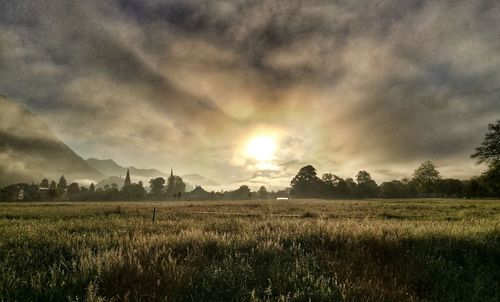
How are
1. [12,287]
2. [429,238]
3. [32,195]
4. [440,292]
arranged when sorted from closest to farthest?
1. [12,287]
2. [440,292]
3. [429,238]
4. [32,195]

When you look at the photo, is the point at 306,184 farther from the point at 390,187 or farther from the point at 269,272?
the point at 269,272

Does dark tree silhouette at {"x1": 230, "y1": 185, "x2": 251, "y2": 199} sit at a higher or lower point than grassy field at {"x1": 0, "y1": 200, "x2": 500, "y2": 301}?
higher

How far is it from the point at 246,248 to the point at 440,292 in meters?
3.50

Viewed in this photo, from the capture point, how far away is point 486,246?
6.79 metres

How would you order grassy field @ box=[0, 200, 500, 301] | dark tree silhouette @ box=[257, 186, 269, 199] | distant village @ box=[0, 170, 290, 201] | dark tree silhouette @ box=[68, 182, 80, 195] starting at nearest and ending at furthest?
grassy field @ box=[0, 200, 500, 301] < distant village @ box=[0, 170, 290, 201] < dark tree silhouette @ box=[68, 182, 80, 195] < dark tree silhouette @ box=[257, 186, 269, 199]

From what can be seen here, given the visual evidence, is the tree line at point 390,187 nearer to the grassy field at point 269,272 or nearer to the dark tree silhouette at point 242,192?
the dark tree silhouette at point 242,192

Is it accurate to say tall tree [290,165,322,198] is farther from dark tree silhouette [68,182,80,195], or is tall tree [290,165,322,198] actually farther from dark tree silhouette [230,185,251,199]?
dark tree silhouette [68,182,80,195]

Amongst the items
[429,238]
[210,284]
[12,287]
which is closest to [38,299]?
[12,287]

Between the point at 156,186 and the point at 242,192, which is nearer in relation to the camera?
the point at 242,192

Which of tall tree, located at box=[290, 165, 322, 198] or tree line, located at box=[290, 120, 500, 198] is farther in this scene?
tall tree, located at box=[290, 165, 322, 198]

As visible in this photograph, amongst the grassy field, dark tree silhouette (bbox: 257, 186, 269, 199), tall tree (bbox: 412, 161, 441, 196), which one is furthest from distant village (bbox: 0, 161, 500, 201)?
the grassy field

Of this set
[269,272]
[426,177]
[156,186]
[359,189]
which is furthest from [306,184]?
[269,272]

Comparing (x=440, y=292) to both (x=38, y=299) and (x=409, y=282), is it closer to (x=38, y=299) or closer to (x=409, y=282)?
(x=409, y=282)

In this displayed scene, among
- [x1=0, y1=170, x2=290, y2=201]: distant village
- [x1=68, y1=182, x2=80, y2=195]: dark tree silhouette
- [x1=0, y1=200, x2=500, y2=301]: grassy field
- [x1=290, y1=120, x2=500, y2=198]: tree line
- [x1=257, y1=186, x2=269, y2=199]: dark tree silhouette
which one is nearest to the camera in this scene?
[x1=0, y1=200, x2=500, y2=301]: grassy field
